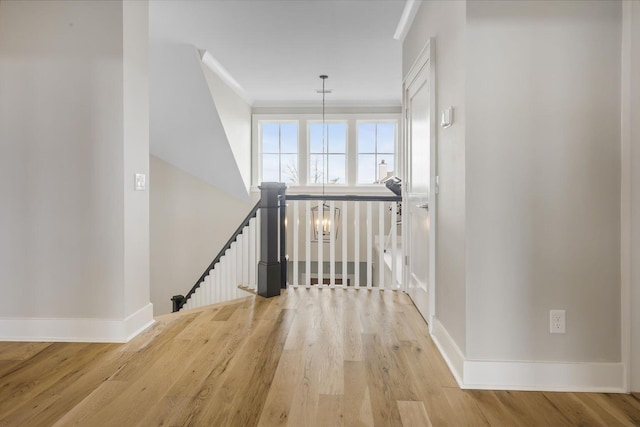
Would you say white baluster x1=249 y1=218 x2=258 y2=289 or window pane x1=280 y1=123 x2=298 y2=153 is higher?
window pane x1=280 y1=123 x2=298 y2=153

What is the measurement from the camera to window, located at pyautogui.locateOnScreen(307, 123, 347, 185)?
6.87 meters

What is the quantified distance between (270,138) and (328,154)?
3.54ft

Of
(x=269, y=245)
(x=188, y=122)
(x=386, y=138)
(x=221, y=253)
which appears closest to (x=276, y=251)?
(x=269, y=245)

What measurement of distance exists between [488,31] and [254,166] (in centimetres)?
524

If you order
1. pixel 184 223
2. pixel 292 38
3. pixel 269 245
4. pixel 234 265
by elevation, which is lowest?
pixel 234 265

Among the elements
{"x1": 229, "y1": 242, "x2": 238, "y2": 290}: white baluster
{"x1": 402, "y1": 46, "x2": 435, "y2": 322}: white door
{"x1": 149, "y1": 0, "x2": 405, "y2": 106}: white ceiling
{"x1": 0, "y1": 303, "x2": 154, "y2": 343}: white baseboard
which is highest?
{"x1": 149, "y1": 0, "x2": 405, "y2": 106}: white ceiling

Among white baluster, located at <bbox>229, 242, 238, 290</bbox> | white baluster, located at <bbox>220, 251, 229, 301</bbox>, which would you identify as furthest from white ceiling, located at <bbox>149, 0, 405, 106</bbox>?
white baluster, located at <bbox>220, 251, 229, 301</bbox>

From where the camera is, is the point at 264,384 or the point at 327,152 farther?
the point at 327,152

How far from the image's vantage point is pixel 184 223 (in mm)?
6758

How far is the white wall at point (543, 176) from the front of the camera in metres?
1.93

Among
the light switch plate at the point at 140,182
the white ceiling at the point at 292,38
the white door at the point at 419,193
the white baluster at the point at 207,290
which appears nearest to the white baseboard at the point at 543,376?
the white door at the point at 419,193

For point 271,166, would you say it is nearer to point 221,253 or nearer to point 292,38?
point 221,253

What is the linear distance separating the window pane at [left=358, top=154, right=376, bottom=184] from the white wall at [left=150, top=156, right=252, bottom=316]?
2.04 meters

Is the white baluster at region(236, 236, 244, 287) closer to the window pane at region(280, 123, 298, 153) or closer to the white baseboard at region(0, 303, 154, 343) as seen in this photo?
the white baseboard at region(0, 303, 154, 343)
